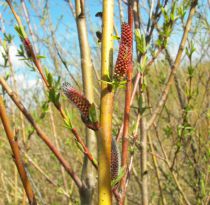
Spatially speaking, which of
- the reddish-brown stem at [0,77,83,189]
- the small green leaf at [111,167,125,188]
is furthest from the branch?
the small green leaf at [111,167,125,188]

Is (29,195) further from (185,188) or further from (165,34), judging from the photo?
(185,188)

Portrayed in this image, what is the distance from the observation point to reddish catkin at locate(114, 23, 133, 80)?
61 cm

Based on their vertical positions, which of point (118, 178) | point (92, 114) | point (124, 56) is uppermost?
point (124, 56)

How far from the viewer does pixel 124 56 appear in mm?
608

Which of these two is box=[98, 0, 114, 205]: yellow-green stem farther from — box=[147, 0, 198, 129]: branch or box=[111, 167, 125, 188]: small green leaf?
box=[147, 0, 198, 129]: branch

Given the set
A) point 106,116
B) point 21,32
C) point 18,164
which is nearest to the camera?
point 106,116

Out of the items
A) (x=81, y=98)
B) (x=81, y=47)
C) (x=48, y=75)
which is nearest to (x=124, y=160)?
(x=81, y=98)

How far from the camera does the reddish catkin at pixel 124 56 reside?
0.61m

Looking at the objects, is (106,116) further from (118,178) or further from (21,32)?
(21,32)

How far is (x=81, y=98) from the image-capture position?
662 millimetres

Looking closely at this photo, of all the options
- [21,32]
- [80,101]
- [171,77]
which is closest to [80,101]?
[80,101]

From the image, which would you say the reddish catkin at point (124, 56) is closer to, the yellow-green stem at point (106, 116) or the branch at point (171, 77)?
the yellow-green stem at point (106, 116)

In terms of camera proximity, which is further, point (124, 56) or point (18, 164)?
point (18, 164)

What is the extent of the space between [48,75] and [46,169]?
5.13 meters
